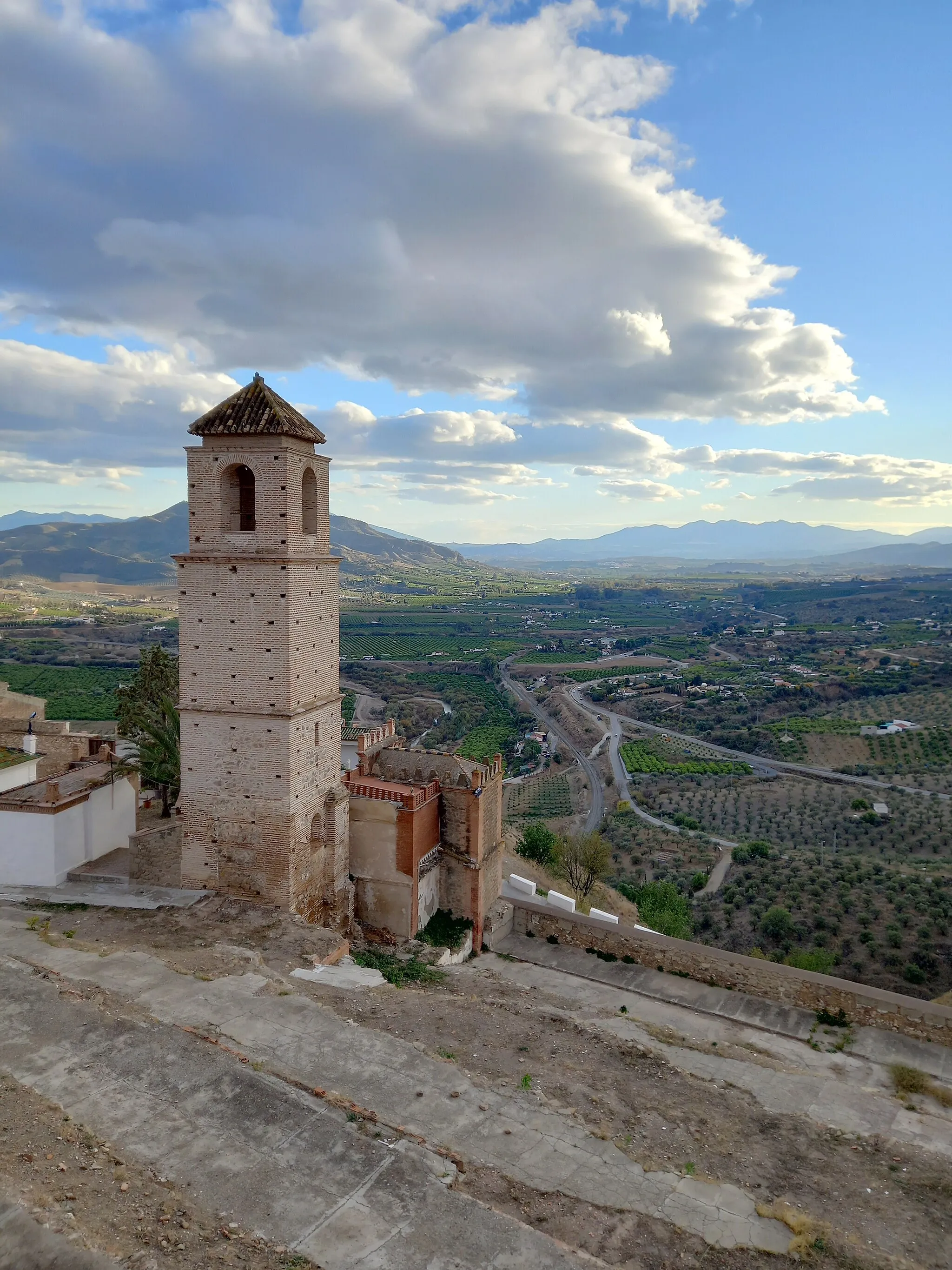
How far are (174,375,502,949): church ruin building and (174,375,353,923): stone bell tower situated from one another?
0.02m

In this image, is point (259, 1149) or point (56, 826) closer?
point (259, 1149)

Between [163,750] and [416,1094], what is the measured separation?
11150mm

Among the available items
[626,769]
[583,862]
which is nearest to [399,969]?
[583,862]

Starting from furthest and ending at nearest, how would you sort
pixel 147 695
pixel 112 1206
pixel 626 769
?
pixel 626 769 → pixel 147 695 → pixel 112 1206

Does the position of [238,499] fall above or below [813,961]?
above

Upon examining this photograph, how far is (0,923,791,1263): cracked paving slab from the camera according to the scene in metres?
7.41

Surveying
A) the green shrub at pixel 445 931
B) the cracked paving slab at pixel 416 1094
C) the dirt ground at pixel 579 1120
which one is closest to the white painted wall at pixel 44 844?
the dirt ground at pixel 579 1120

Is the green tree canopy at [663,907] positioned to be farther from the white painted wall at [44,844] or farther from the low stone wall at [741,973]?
the white painted wall at [44,844]

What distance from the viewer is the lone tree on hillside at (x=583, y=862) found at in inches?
973

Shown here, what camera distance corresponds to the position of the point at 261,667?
43.1 ft

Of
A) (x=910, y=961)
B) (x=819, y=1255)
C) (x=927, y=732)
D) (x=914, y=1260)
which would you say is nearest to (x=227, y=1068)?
(x=819, y=1255)

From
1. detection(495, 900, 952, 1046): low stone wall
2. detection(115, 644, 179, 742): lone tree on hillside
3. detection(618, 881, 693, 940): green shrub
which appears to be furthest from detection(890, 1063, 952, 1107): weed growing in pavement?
detection(115, 644, 179, 742): lone tree on hillside

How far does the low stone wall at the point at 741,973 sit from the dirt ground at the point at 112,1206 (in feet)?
32.8

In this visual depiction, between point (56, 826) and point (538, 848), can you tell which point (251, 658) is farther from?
point (538, 848)
